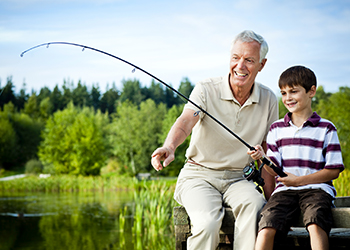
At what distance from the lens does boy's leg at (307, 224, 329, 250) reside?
171 centimetres

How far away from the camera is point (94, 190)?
17.7 meters

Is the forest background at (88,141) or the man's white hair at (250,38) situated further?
the forest background at (88,141)

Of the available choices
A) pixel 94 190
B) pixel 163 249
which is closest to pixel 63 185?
pixel 94 190

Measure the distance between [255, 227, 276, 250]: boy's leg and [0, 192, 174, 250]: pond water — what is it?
4.92m

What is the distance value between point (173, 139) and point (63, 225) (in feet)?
24.7

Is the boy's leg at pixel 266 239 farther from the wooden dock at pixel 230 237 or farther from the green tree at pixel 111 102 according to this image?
the green tree at pixel 111 102

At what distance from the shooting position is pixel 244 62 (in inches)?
92.9

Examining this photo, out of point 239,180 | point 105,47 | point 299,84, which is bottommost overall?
point 239,180

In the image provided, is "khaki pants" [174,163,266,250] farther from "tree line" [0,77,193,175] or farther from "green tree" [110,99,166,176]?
"green tree" [110,99,166,176]

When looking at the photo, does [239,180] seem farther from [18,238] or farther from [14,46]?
[18,238]

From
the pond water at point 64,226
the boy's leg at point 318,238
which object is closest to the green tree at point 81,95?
the pond water at point 64,226

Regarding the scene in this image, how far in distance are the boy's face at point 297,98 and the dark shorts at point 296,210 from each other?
1.47ft

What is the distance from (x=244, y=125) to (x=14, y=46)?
1.73m

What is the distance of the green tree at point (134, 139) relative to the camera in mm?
24525
